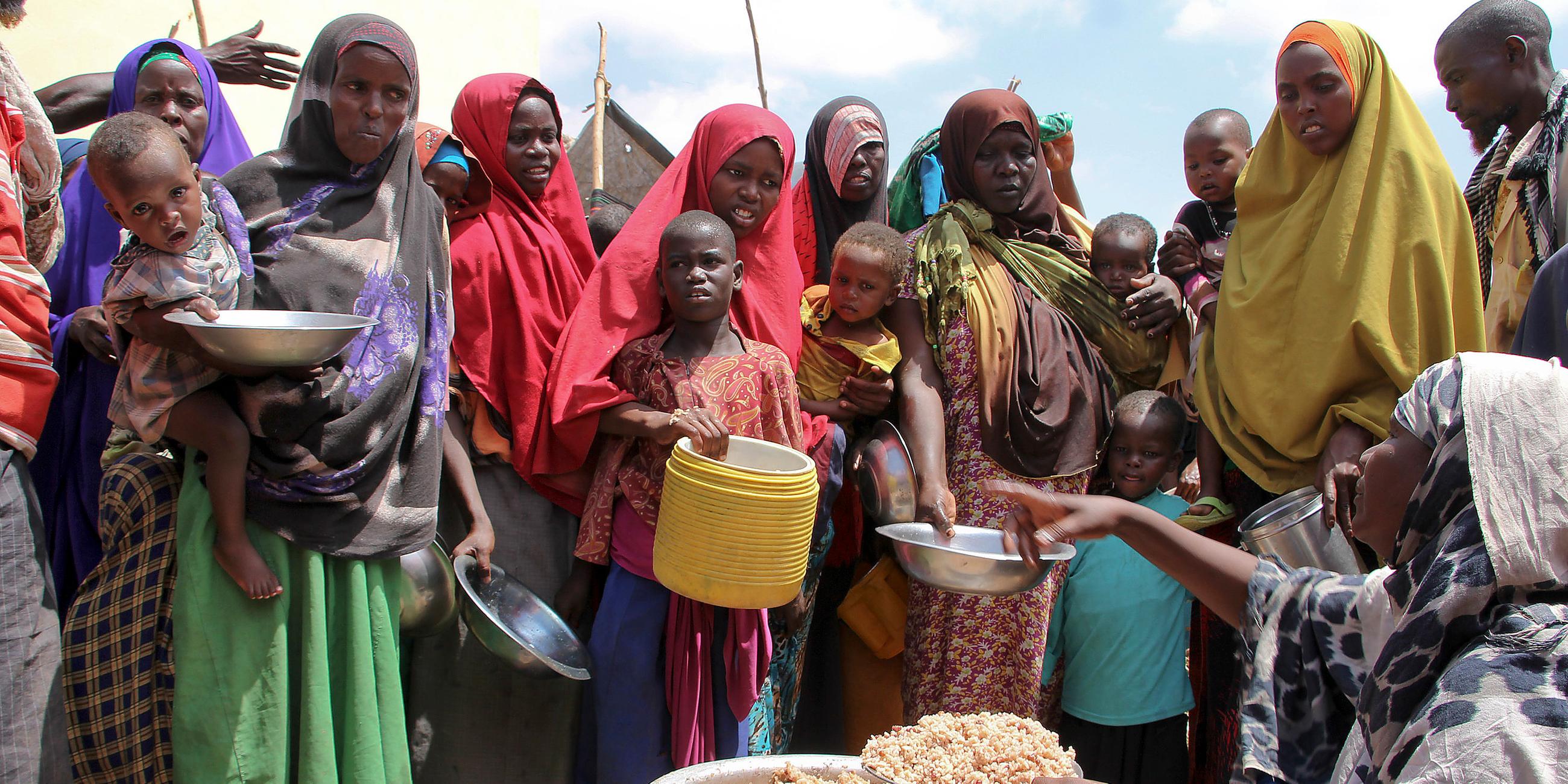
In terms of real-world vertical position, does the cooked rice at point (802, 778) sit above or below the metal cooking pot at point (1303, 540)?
below

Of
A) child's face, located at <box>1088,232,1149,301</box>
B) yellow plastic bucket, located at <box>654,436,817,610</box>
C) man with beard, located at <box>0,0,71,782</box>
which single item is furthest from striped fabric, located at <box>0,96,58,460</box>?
child's face, located at <box>1088,232,1149,301</box>

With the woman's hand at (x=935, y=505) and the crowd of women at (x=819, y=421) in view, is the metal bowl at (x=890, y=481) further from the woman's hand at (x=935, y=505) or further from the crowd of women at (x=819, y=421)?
the crowd of women at (x=819, y=421)

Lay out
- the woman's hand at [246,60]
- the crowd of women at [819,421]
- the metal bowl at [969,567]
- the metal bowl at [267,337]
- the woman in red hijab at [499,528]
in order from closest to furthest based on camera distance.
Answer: the crowd of women at [819,421], the metal bowl at [267,337], the metal bowl at [969,567], the woman in red hijab at [499,528], the woman's hand at [246,60]

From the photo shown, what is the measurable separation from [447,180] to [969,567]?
204 centimetres

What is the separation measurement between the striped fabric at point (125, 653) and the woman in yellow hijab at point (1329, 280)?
9.64ft

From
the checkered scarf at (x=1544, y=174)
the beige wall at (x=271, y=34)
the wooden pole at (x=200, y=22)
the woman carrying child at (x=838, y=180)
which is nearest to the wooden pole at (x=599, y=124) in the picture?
the beige wall at (x=271, y=34)

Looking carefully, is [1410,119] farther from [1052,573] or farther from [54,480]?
[54,480]

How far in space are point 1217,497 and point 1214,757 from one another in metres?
0.83

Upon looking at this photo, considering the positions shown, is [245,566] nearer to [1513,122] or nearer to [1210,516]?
[1210,516]

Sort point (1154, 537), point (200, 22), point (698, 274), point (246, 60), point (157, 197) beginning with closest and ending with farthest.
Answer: point (157, 197) < point (1154, 537) < point (698, 274) < point (246, 60) < point (200, 22)

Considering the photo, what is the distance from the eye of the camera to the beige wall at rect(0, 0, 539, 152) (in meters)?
5.97

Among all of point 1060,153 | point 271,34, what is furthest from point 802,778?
point 271,34

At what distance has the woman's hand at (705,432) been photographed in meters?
2.65

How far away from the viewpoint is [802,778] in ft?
7.85
